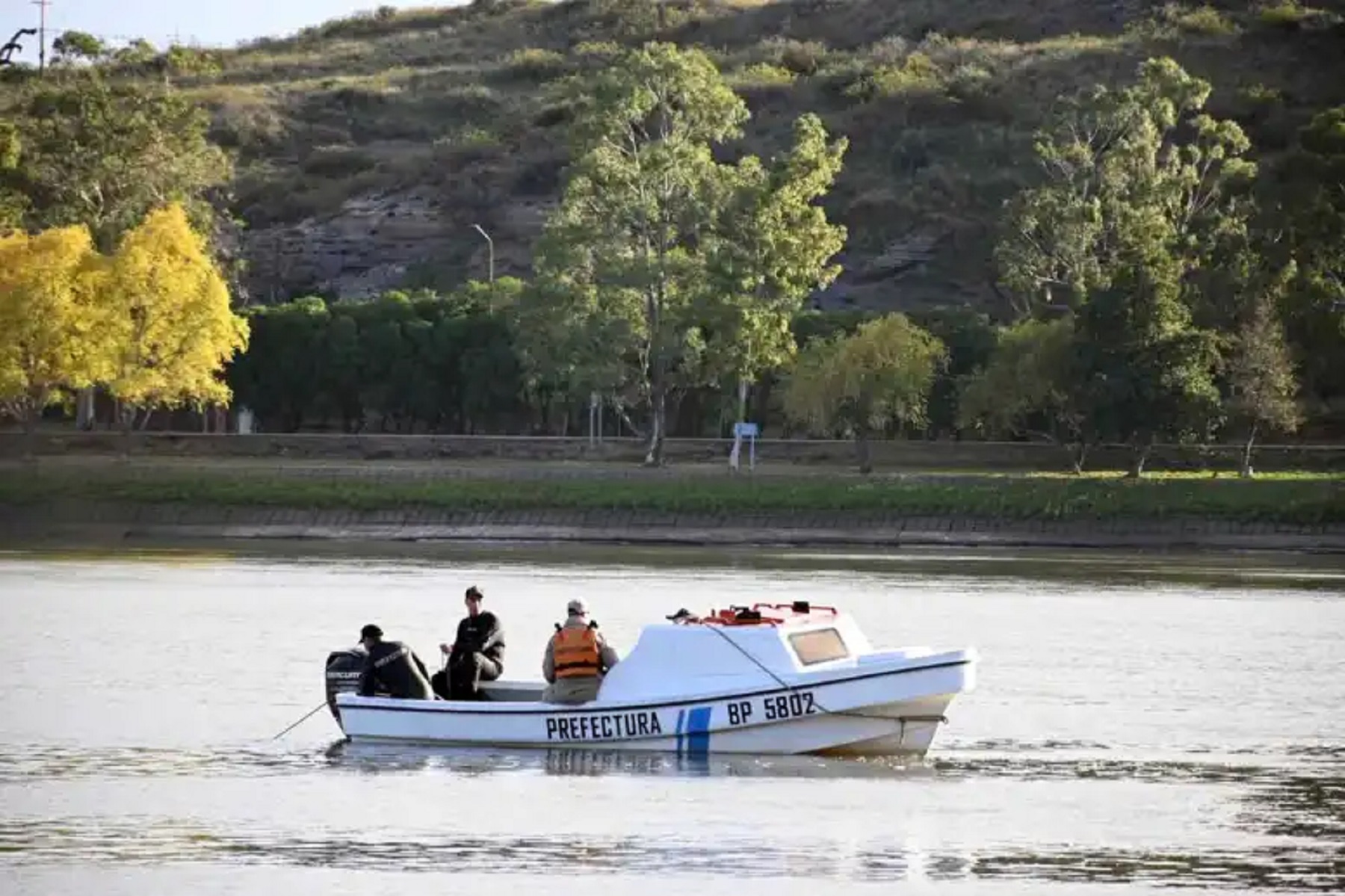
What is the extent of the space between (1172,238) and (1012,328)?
6.74 metres

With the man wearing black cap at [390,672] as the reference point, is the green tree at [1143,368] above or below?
above

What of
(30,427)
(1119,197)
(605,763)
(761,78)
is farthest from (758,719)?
(761,78)

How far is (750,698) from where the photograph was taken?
38.9m

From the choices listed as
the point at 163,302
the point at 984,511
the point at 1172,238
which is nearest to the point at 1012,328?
the point at 1172,238

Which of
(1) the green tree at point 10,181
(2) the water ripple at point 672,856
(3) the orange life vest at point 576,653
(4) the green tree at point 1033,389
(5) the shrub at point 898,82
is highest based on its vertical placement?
(5) the shrub at point 898,82

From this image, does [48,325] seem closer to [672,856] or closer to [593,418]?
[593,418]

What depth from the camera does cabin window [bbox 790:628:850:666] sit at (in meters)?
39.1

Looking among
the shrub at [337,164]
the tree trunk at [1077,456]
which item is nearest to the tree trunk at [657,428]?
the tree trunk at [1077,456]

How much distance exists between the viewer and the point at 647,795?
119ft

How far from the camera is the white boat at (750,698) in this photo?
3859 centimetres

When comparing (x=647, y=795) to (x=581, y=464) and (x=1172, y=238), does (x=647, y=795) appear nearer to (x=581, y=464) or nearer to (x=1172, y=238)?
(x=581, y=464)

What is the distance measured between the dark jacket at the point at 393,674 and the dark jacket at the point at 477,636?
0.66m

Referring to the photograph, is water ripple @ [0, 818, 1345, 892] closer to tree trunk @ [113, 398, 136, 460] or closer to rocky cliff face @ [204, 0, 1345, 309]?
tree trunk @ [113, 398, 136, 460]

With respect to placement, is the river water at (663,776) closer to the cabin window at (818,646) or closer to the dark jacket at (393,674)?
the dark jacket at (393,674)
